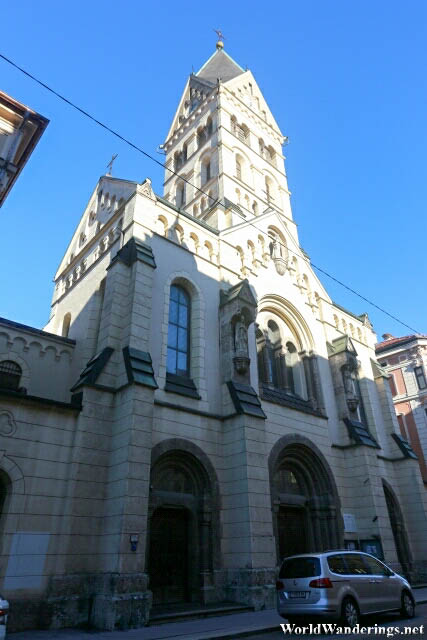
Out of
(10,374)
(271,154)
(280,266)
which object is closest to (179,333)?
(10,374)

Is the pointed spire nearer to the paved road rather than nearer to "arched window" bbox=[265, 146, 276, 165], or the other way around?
"arched window" bbox=[265, 146, 276, 165]

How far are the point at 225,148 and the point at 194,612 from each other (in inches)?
1073

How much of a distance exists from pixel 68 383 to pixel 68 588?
8044 mm

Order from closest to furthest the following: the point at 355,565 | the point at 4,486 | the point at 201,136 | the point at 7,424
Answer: the point at 355,565 → the point at 4,486 → the point at 7,424 → the point at 201,136

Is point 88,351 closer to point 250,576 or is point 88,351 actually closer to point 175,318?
point 175,318

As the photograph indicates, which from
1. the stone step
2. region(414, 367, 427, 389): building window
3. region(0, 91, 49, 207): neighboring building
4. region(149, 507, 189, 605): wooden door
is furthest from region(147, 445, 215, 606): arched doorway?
region(414, 367, 427, 389): building window

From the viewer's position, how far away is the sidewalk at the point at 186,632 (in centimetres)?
923

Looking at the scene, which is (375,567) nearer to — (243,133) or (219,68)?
(243,133)

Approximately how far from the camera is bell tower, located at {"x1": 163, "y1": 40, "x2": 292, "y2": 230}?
2931cm

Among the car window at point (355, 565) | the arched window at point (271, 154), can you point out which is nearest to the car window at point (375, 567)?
the car window at point (355, 565)

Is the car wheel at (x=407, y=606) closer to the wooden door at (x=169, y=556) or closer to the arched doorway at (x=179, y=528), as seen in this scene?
the arched doorway at (x=179, y=528)

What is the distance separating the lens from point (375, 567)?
Answer: 434 inches

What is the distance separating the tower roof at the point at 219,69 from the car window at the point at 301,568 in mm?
37102

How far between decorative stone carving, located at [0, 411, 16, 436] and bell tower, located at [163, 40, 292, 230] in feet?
57.0
